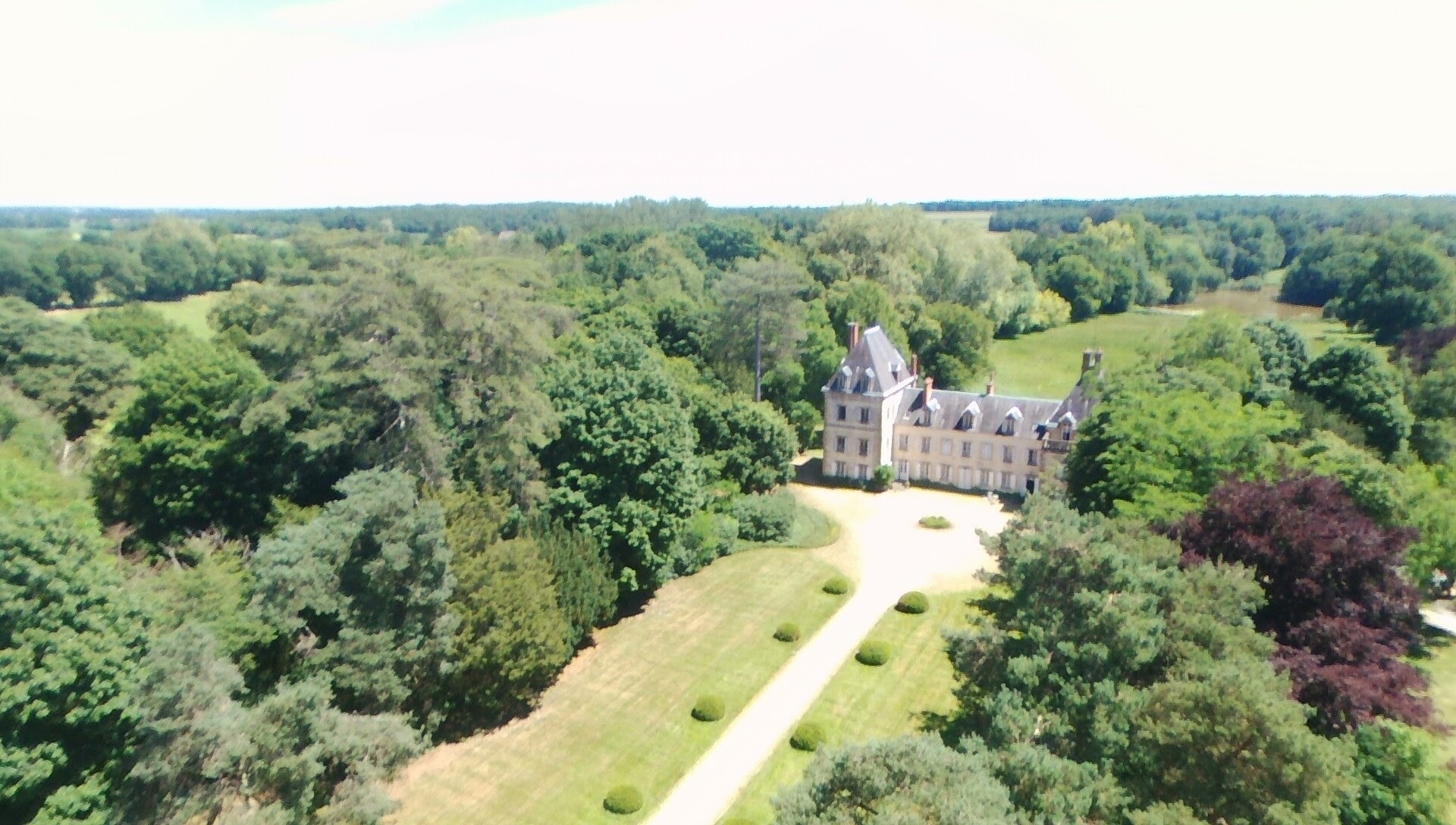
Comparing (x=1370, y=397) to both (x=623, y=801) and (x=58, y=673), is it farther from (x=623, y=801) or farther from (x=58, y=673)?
(x=58, y=673)

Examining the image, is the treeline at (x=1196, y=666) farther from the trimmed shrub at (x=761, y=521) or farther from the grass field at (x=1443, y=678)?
the trimmed shrub at (x=761, y=521)

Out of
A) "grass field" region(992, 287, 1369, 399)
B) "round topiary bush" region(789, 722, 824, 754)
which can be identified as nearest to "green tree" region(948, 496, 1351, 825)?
"round topiary bush" region(789, 722, 824, 754)

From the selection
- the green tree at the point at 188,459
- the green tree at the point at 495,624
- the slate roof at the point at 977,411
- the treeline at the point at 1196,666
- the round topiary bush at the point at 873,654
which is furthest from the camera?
the slate roof at the point at 977,411

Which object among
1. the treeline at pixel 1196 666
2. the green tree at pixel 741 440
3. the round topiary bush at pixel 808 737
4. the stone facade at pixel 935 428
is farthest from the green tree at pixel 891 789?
the stone facade at pixel 935 428

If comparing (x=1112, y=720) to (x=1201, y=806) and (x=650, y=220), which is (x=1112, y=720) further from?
(x=650, y=220)

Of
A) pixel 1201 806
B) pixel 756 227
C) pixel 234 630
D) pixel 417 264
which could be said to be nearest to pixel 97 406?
pixel 417 264

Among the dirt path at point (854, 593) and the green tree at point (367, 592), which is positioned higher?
the green tree at point (367, 592)

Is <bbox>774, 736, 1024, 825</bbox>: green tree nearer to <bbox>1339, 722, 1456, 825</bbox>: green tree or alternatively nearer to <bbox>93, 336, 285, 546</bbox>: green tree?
<bbox>1339, 722, 1456, 825</bbox>: green tree
